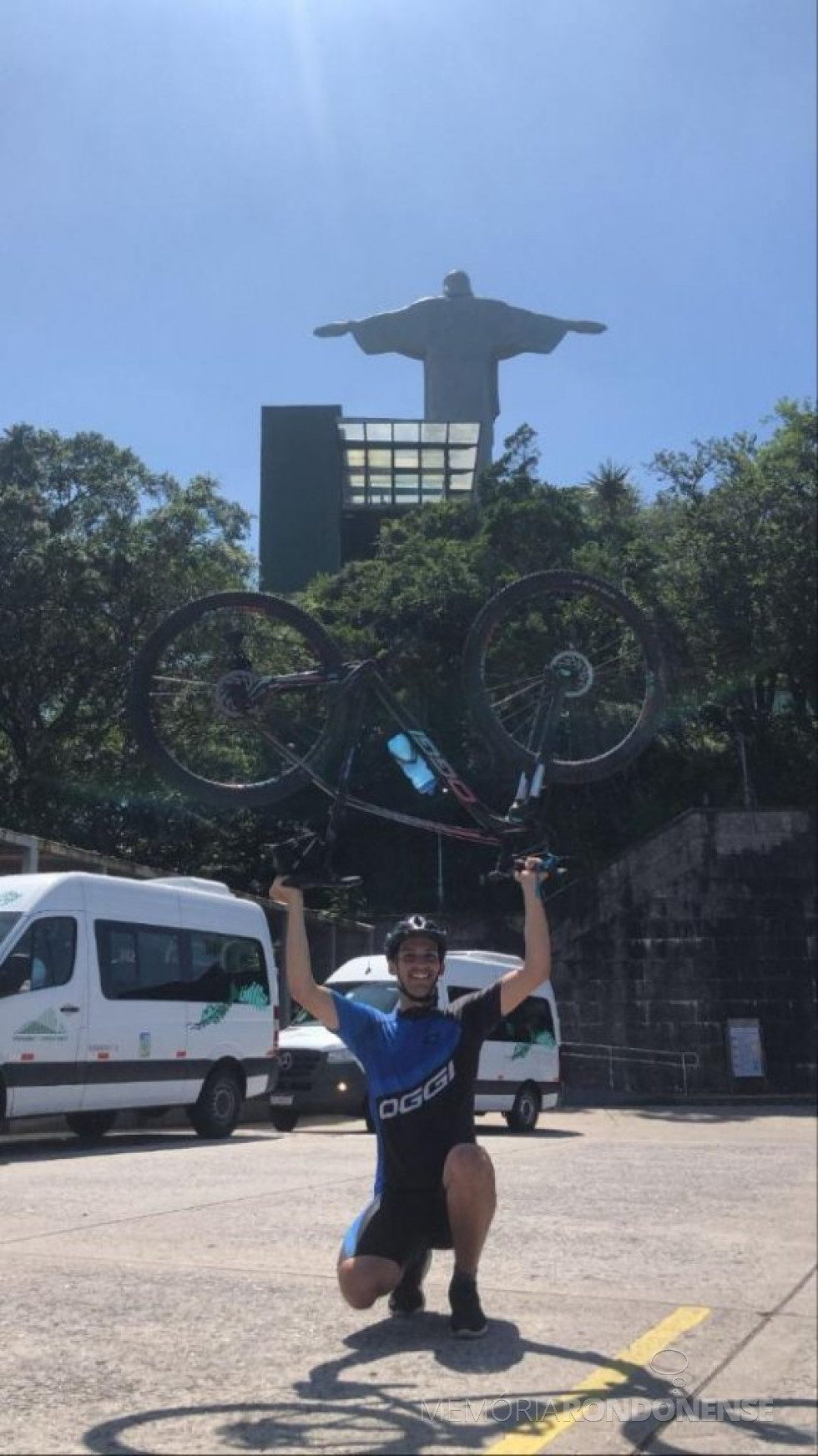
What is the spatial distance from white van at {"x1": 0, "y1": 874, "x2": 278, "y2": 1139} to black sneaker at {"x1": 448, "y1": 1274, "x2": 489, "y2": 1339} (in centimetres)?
506

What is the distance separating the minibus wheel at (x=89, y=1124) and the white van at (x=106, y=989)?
0.02m

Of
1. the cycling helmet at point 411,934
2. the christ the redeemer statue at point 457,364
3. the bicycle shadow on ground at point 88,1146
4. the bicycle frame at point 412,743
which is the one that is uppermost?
the christ the redeemer statue at point 457,364

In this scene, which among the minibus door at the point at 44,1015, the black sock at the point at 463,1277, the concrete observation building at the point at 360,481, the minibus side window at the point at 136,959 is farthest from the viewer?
the concrete observation building at the point at 360,481

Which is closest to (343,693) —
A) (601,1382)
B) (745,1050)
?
(601,1382)

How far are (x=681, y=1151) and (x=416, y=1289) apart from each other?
26.9 feet

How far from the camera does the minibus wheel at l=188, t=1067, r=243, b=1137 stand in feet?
41.8

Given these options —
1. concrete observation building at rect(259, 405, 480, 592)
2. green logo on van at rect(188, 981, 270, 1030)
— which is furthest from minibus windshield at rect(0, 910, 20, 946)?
concrete observation building at rect(259, 405, 480, 592)

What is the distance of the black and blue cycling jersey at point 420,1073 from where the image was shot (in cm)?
444

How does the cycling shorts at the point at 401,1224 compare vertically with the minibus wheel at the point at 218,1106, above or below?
above

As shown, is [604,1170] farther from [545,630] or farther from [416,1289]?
[416,1289]

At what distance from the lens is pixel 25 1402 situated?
402 cm

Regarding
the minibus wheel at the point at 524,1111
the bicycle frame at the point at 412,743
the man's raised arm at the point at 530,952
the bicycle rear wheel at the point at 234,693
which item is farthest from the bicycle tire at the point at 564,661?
the minibus wheel at the point at 524,1111

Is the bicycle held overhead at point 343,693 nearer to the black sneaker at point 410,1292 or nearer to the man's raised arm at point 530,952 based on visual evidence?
the man's raised arm at point 530,952

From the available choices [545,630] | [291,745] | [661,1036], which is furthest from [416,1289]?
[661,1036]
